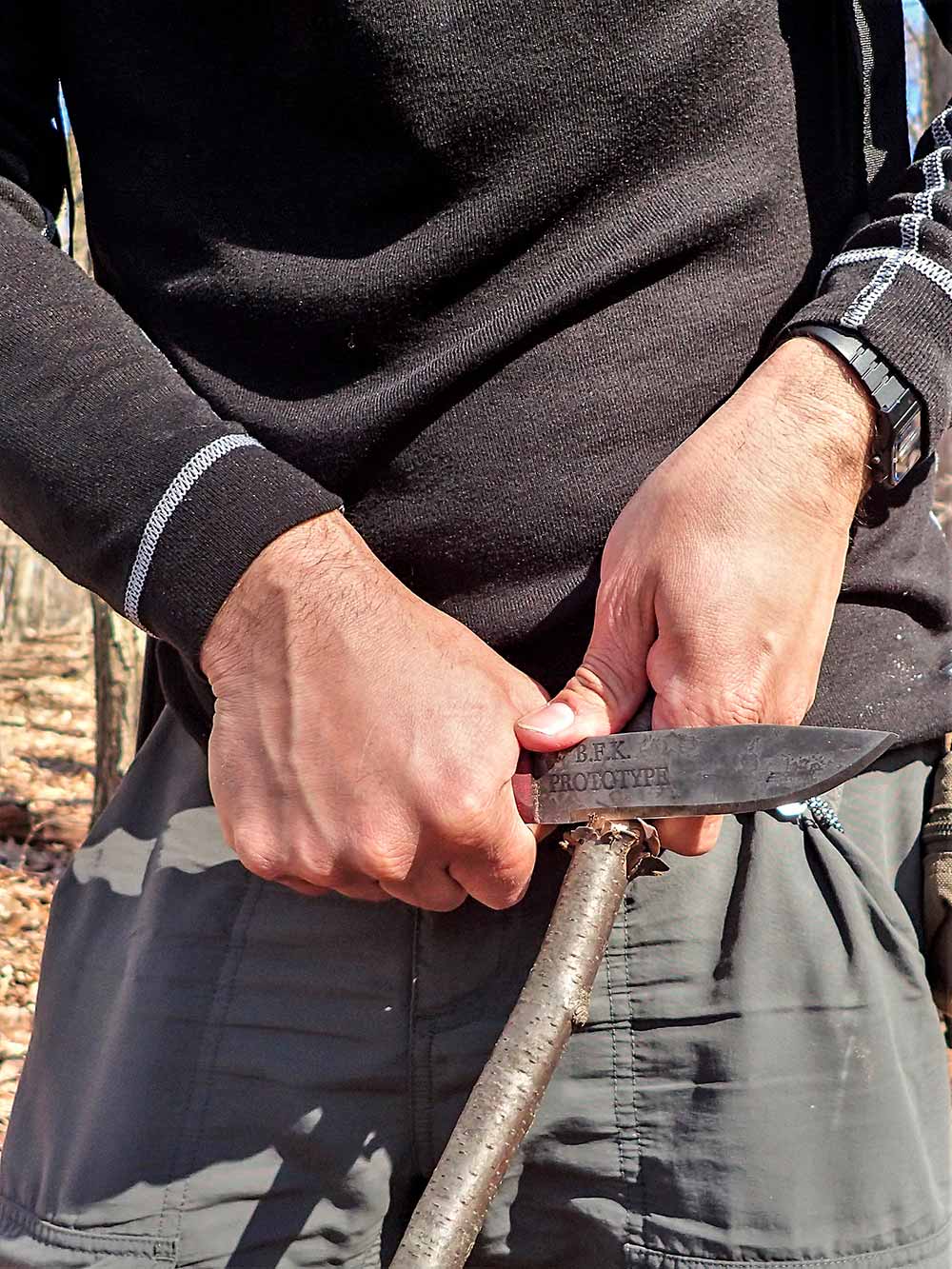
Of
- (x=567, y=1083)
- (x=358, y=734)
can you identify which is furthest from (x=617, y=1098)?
(x=358, y=734)

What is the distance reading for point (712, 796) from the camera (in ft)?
4.51

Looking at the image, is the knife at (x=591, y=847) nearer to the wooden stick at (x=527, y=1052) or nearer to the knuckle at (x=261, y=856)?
the wooden stick at (x=527, y=1052)

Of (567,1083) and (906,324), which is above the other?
(906,324)

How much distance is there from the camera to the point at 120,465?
1569 millimetres

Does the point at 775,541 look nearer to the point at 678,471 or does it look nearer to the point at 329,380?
the point at 678,471

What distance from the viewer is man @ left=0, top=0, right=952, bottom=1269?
1.53m

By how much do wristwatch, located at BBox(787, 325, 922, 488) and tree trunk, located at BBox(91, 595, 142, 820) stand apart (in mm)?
6069

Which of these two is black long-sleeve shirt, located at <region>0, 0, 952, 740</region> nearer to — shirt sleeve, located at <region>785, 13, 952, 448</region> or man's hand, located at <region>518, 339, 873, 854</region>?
shirt sleeve, located at <region>785, 13, 952, 448</region>

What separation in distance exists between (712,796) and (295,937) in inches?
30.8

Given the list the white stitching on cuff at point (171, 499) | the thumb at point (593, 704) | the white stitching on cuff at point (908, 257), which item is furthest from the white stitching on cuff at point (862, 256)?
the white stitching on cuff at point (171, 499)

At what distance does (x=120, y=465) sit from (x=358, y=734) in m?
0.50

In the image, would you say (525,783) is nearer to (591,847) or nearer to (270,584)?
(591,847)

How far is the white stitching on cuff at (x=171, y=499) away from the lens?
1548 millimetres

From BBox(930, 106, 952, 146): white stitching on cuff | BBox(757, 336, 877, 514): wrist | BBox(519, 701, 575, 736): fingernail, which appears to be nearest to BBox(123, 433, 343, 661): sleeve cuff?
BBox(519, 701, 575, 736): fingernail
